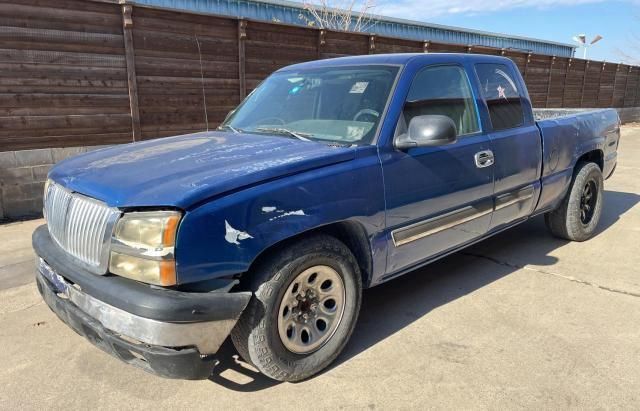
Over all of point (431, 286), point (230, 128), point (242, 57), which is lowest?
point (431, 286)

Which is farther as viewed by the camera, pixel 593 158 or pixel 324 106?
pixel 593 158

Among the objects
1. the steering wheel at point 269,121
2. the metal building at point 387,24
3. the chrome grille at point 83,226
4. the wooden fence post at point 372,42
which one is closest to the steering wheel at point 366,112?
the steering wheel at point 269,121

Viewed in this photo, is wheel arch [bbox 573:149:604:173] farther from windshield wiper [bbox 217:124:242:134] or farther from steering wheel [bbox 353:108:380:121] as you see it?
windshield wiper [bbox 217:124:242:134]

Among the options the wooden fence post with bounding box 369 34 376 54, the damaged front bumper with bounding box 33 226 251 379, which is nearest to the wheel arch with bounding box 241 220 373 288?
the damaged front bumper with bounding box 33 226 251 379

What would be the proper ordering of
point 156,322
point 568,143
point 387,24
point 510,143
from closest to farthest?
point 156,322 → point 510,143 → point 568,143 → point 387,24

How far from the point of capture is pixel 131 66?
23.2ft

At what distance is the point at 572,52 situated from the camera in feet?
110

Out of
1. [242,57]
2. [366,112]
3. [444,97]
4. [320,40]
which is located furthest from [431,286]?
[320,40]

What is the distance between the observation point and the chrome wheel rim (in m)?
2.75

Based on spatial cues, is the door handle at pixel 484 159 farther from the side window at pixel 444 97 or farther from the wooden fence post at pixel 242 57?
the wooden fence post at pixel 242 57

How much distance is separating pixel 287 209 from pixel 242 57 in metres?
6.42

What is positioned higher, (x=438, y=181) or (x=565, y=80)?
(x=565, y=80)

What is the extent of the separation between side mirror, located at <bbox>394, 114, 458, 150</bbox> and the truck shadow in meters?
1.30

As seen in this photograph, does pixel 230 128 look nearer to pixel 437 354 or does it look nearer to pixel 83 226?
pixel 83 226
